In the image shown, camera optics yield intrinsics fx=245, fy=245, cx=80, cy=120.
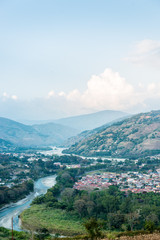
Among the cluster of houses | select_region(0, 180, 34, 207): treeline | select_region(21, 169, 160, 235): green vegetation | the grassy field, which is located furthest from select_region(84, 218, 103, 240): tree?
the cluster of houses

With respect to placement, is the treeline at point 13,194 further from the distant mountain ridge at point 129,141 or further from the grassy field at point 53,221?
the distant mountain ridge at point 129,141

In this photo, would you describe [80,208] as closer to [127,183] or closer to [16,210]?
[16,210]

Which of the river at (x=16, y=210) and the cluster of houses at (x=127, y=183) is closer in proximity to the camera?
the river at (x=16, y=210)

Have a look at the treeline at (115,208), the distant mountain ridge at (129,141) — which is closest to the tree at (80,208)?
the treeline at (115,208)

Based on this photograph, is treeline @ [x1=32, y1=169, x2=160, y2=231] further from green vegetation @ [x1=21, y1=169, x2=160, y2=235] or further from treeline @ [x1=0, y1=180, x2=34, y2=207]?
treeline @ [x1=0, y1=180, x2=34, y2=207]

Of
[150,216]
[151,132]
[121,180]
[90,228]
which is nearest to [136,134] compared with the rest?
[151,132]

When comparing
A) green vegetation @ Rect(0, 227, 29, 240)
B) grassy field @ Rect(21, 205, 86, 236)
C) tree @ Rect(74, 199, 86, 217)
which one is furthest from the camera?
tree @ Rect(74, 199, 86, 217)

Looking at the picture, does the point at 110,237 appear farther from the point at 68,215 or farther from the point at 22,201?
the point at 22,201
